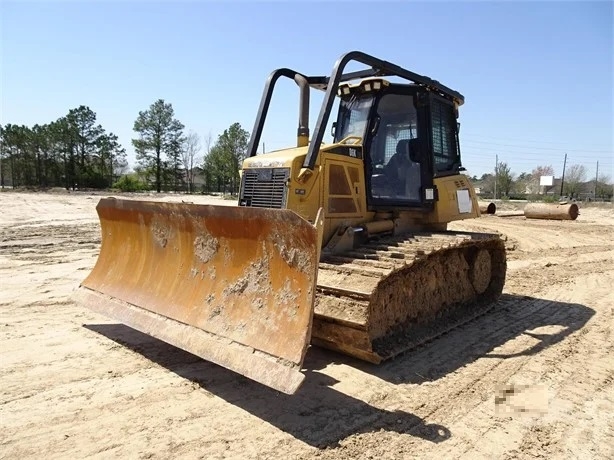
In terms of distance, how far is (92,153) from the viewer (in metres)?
52.3

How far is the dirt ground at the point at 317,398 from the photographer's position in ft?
9.70

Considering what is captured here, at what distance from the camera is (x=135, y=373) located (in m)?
3.97

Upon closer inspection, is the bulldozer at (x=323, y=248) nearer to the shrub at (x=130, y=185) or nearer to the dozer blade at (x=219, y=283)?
the dozer blade at (x=219, y=283)

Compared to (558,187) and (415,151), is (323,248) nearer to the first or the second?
(415,151)

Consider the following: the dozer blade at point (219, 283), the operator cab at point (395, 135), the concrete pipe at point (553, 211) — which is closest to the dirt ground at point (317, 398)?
the dozer blade at point (219, 283)

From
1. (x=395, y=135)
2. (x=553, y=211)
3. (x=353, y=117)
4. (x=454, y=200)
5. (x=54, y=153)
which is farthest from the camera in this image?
(x=54, y=153)

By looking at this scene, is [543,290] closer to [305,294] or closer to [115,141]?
[305,294]

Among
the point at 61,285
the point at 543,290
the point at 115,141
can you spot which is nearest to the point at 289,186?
the point at 61,285

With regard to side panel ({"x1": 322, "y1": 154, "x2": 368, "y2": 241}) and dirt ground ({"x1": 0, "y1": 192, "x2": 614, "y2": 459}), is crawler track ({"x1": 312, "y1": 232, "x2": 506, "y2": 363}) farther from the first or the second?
side panel ({"x1": 322, "y1": 154, "x2": 368, "y2": 241})

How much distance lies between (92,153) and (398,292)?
54278 mm

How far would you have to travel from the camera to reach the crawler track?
404 cm

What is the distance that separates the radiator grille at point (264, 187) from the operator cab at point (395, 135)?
1.23m

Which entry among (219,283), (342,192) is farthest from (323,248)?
(219,283)

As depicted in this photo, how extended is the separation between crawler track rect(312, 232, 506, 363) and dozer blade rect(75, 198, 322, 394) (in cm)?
60
